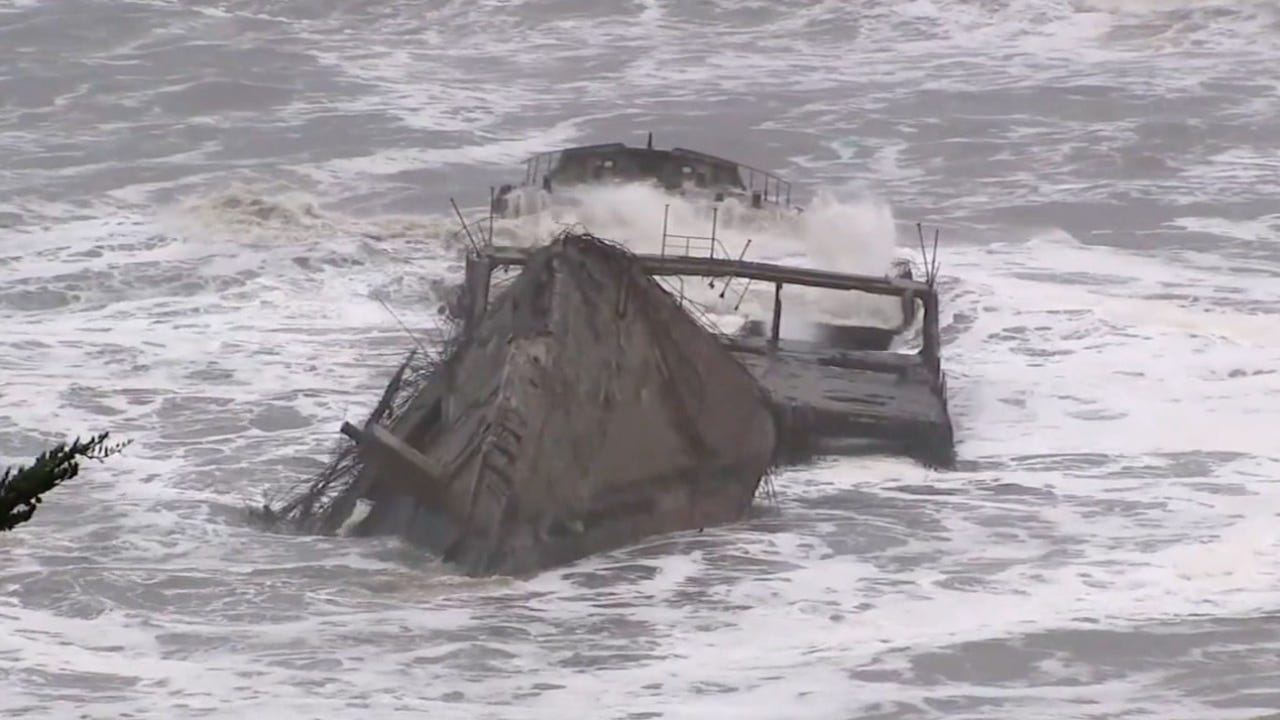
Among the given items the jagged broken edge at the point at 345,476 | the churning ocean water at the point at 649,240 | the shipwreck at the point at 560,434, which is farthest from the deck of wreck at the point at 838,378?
the shipwreck at the point at 560,434

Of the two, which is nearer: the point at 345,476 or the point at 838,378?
the point at 345,476

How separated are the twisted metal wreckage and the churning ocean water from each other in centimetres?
33

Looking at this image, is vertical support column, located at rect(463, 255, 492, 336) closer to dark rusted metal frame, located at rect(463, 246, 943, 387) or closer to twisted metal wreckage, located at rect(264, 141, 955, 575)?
dark rusted metal frame, located at rect(463, 246, 943, 387)

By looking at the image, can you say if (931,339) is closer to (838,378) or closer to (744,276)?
(838,378)

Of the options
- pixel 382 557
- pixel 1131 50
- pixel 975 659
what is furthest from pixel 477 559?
pixel 1131 50

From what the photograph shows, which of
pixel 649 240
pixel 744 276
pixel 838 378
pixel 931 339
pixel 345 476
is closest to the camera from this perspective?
pixel 345 476

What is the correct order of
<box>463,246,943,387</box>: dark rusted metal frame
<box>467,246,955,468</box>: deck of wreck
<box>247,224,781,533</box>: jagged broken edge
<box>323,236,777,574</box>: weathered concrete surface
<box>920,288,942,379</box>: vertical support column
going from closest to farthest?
<box>323,236,777,574</box>: weathered concrete surface
<box>247,224,781,533</box>: jagged broken edge
<box>467,246,955,468</box>: deck of wreck
<box>463,246,943,387</box>: dark rusted metal frame
<box>920,288,942,379</box>: vertical support column

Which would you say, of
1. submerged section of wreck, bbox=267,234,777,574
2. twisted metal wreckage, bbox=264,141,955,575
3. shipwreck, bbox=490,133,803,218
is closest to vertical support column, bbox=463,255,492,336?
twisted metal wreckage, bbox=264,141,955,575

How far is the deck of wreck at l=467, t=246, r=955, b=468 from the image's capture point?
18953 millimetres

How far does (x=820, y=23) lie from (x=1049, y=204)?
11.6 meters

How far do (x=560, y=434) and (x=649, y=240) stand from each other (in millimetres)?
12455

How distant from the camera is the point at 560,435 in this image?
622 inches

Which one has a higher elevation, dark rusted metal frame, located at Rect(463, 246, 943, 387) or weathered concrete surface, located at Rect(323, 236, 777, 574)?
dark rusted metal frame, located at Rect(463, 246, 943, 387)

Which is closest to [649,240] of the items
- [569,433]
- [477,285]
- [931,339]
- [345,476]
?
[931,339]
